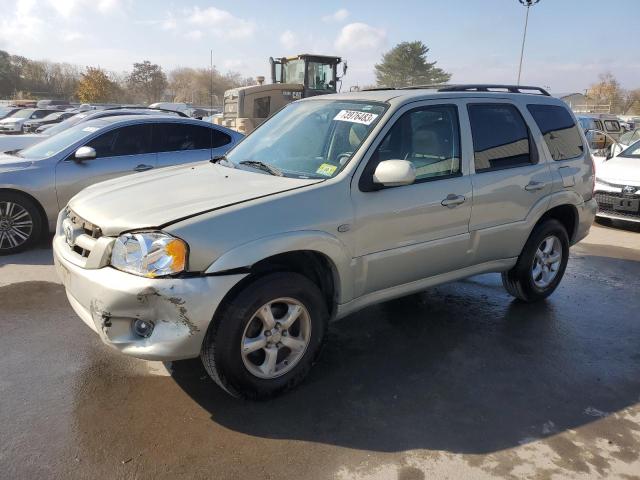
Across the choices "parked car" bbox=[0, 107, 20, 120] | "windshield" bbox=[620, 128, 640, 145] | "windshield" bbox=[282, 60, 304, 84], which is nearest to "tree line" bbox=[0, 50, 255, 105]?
"parked car" bbox=[0, 107, 20, 120]

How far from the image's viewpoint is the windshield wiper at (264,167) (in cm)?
354

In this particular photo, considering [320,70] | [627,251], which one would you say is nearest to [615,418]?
[627,251]

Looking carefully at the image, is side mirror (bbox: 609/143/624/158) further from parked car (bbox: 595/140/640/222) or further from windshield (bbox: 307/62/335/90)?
windshield (bbox: 307/62/335/90)

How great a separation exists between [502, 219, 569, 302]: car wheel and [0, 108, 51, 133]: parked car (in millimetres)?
21656

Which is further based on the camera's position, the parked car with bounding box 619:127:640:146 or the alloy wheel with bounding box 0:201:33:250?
the parked car with bounding box 619:127:640:146

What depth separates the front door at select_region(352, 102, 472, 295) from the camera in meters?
3.38

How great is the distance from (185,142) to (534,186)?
189 inches

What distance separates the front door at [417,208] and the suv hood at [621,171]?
5.34 m

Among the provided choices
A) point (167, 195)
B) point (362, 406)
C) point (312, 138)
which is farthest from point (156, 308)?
point (312, 138)

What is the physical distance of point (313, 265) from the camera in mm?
3330

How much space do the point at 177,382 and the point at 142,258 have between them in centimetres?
103

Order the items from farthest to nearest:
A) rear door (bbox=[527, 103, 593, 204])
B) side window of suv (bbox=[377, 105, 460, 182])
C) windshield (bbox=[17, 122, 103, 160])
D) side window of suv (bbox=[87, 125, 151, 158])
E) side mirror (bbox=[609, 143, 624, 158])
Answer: side mirror (bbox=[609, 143, 624, 158]) < side window of suv (bbox=[87, 125, 151, 158]) < windshield (bbox=[17, 122, 103, 160]) < rear door (bbox=[527, 103, 593, 204]) < side window of suv (bbox=[377, 105, 460, 182])

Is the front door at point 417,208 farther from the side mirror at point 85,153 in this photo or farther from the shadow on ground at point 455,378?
the side mirror at point 85,153

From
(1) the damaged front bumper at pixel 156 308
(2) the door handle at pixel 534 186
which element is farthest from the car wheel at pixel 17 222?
(2) the door handle at pixel 534 186
